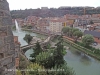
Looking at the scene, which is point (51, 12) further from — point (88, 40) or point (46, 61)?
point (46, 61)

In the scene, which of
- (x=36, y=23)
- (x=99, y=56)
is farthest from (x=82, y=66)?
(x=36, y=23)

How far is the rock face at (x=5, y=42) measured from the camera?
1.09m

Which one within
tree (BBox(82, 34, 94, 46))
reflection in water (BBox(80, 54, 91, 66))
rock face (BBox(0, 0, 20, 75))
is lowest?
reflection in water (BBox(80, 54, 91, 66))

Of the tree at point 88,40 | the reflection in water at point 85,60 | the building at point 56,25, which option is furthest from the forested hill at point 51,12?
the reflection in water at point 85,60

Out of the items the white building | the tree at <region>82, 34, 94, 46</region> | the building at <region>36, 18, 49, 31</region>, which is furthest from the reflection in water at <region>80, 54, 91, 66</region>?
the building at <region>36, 18, 49, 31</region>

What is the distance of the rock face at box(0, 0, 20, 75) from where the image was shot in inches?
42.8

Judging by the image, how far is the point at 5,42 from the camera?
1.13 metres

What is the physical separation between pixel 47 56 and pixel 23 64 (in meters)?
1.39

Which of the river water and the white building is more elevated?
the white building

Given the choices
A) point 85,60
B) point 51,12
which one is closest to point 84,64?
point 85,60

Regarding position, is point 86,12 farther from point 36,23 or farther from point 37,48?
point 37,48

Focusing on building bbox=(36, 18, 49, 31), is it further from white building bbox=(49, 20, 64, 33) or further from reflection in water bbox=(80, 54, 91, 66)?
reflection in water bbox=(80, 54, 91, 66)

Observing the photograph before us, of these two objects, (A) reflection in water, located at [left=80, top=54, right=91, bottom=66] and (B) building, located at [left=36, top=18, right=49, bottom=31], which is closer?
(A) reflection in water, located at [left=80, top=54, right=91, bottom=66]

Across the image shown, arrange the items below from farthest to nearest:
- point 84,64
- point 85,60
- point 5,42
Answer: point 85,60
point 84,64
point 5,42
